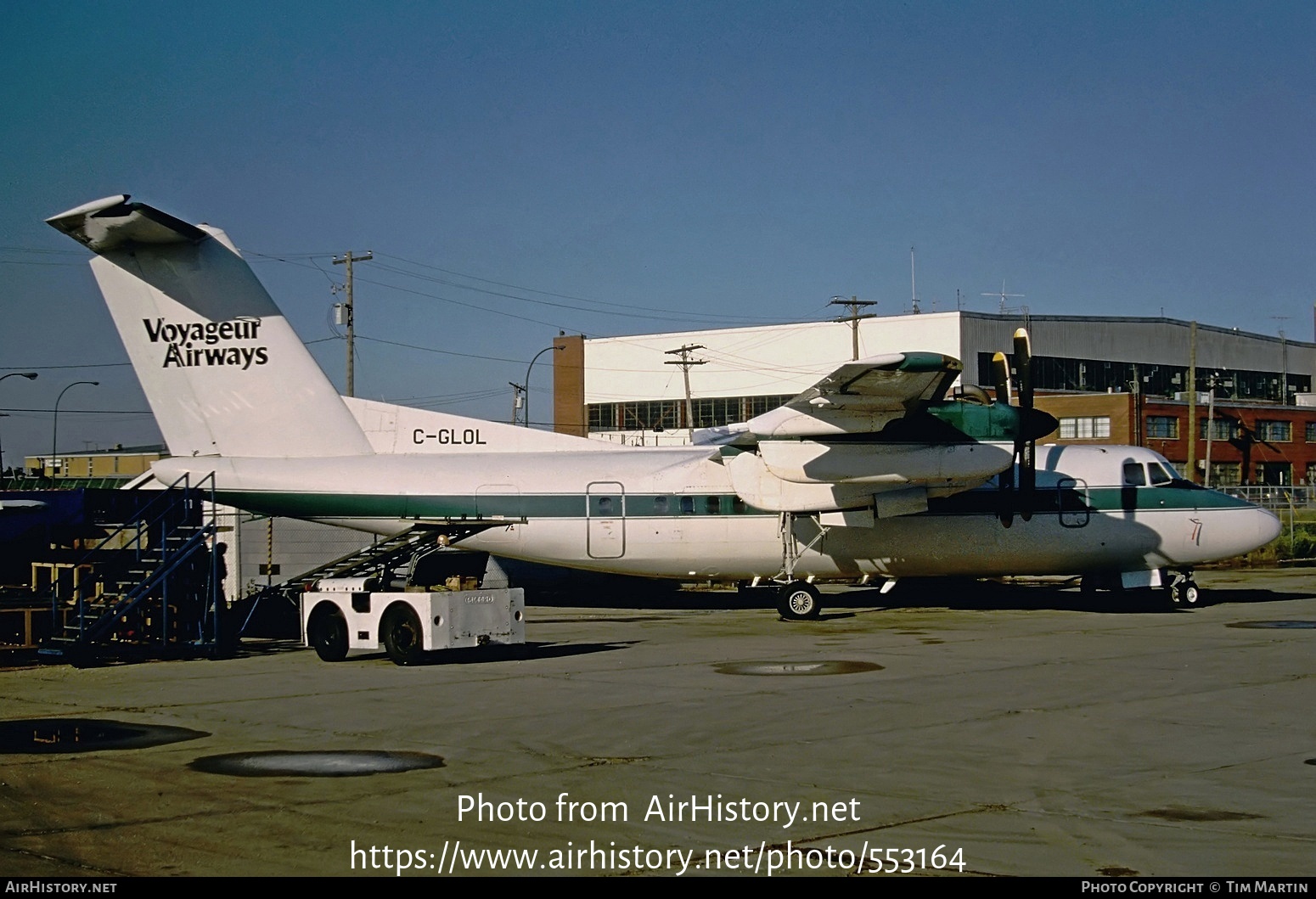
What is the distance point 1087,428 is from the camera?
67.3 m

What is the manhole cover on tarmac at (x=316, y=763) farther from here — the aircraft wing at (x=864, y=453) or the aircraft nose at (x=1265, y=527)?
the aircraft nose at (x=1265, y=527)

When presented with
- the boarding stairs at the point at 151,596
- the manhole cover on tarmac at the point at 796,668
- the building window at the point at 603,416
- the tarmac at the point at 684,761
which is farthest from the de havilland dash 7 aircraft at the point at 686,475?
the building window at the point at 603,416

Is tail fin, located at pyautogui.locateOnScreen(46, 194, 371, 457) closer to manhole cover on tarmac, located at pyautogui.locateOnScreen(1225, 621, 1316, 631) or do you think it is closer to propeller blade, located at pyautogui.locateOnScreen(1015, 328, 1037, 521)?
propeller blade, located at pyautogui.locateOnScreen(1015, 328, 1037, 521)

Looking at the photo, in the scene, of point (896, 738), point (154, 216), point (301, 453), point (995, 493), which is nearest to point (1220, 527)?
point (995, 493)

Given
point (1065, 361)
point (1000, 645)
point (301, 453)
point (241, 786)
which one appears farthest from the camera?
point (1065, 361)

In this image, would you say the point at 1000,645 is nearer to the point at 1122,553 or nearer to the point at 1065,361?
the point at 1122,553

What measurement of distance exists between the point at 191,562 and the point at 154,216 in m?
6.06

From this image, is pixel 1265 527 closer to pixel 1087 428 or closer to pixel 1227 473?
pixel 1087 428

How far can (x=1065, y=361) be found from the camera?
81.5 meters

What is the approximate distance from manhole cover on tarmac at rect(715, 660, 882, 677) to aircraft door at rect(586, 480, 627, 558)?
8.93 meters

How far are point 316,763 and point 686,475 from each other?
1638 cm

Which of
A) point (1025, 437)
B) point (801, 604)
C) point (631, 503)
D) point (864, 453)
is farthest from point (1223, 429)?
point (631, 503)

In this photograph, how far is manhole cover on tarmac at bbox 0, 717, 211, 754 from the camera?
39.6 ft

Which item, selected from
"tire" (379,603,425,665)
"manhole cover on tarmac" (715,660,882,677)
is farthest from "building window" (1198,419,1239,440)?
"tire" (379,603,425,665)
